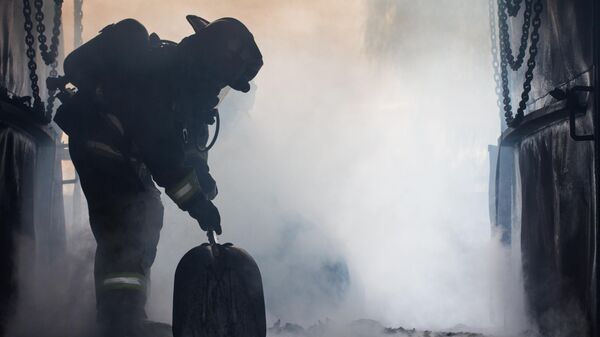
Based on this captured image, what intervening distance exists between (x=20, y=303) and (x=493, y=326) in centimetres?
430

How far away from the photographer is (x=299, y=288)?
1077 cm

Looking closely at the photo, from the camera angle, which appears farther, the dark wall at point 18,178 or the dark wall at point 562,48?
the dark wall at point 18,178

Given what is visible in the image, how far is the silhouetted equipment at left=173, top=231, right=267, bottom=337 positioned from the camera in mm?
4086

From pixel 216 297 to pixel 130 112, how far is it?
4.51 ft

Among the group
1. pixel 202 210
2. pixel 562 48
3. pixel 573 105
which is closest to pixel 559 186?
pixel 573 105

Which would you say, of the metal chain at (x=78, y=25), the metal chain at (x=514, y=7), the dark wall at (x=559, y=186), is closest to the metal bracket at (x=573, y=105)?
the dark wall at (x=559, y=186)

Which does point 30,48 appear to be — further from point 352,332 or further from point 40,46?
point 352,332

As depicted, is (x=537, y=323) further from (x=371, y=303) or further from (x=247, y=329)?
(x=371, y=303)

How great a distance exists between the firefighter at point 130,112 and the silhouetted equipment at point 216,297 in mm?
568

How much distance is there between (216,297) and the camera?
4.13m

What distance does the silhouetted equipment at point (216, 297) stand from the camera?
13.4 ft

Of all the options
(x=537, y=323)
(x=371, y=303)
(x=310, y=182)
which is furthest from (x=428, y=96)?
(x=537, y=323)

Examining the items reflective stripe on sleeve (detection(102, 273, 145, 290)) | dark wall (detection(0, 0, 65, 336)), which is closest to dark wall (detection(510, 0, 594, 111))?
reflective stripe on sleeve (detection(102, 273, 145, 290))

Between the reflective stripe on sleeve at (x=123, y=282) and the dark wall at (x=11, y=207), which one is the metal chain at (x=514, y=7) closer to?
the reflective stripe on sleeve at (x=123, y=282)
